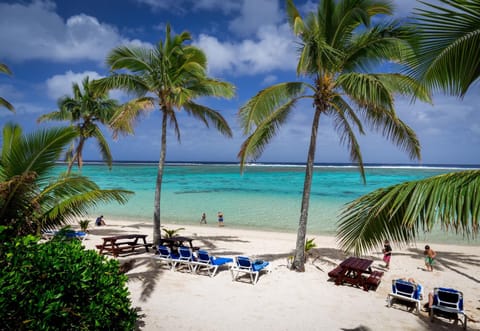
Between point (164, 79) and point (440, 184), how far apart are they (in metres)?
9.04

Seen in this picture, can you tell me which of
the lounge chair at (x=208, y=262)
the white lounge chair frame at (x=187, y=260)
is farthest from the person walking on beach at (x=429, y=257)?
the white lounge chair frame at (x=187, y=260)

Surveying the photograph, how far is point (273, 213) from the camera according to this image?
2333 centimetres

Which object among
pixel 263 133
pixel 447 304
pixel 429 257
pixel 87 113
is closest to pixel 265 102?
pixel 263 133

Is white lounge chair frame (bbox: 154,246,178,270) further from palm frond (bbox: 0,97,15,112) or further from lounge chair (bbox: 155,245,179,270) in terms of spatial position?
palm frond (bbox: 0,97,15,112)

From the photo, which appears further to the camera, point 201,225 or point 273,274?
point 201,225

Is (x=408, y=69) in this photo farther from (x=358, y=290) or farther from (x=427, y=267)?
(x=427, y=267)

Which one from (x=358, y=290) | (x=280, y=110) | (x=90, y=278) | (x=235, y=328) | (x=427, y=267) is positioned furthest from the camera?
(x=427, y=267)

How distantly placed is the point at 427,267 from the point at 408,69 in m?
9.48

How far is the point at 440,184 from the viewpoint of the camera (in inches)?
103

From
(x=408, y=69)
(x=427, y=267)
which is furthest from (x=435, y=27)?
(x=427, y=267)

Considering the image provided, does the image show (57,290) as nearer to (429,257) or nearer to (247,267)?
(247,267)

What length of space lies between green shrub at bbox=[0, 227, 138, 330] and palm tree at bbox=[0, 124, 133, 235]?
1.16 metres

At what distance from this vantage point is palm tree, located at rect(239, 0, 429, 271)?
22.4 ft

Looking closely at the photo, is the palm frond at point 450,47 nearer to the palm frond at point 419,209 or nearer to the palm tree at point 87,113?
the palm frond at point 419,209
